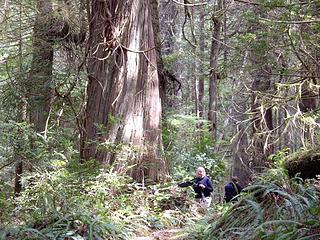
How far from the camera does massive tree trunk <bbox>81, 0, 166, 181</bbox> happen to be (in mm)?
9336

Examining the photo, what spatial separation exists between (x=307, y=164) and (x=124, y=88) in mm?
4386

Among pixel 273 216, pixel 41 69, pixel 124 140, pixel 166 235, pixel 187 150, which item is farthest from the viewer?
pixel 187 150

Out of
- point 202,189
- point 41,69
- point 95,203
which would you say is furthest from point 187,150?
point 95,203

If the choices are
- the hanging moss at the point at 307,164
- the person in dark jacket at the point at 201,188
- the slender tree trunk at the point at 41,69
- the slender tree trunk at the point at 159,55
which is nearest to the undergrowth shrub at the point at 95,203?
the person in dark jacket at the point at 201,188

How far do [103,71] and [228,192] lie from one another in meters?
3.83

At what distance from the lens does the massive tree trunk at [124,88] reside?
30.6 ft

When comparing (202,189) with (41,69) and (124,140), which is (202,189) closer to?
(124,140)

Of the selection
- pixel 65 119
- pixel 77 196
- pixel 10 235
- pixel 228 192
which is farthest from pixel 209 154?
pixel 10 235

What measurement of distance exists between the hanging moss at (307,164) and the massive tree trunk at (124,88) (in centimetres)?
324

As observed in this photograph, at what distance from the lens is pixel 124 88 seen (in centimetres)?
965

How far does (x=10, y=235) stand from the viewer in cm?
546

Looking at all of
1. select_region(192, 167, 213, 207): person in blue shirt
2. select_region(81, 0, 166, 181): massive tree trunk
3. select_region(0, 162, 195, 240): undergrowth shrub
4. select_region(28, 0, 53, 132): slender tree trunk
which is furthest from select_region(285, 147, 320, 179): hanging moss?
select_region(28, 0, 53, 132): slender tree trunk

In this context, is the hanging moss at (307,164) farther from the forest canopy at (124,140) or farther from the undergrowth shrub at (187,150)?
the undergrowth shrub at (187,150)

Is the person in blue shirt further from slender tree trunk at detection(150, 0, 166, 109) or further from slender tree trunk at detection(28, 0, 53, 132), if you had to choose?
slender tree trunk at detection(28, 0, 53, 132)
